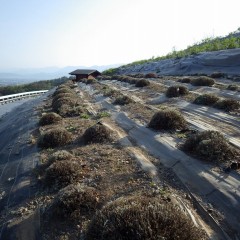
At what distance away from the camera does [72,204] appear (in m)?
8.18

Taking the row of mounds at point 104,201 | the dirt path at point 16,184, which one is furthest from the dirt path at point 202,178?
the dirt path at point 16,184

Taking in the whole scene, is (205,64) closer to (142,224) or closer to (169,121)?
(169,121)

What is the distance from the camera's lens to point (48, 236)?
→ 7.58 metres

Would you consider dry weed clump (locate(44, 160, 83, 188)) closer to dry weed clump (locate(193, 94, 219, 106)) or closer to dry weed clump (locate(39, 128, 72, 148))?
dry weed clump (locate(39, 128, 72, 148))

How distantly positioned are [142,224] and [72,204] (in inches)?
118

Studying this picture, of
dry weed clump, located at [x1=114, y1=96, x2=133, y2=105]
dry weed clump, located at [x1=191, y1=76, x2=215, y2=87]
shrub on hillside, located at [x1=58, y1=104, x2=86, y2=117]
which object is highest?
shrub on hillside, located at [x1=58, y1=104, x2=86, y2=117]

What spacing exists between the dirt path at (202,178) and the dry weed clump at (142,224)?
1.60 metres

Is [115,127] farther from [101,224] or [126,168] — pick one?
[101,224]

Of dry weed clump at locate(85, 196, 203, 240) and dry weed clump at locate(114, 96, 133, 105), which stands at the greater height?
dry weed clump at locate(85, 196, 203, 240)

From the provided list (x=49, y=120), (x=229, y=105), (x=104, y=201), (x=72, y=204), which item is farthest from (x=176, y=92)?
(x=72, y=204)

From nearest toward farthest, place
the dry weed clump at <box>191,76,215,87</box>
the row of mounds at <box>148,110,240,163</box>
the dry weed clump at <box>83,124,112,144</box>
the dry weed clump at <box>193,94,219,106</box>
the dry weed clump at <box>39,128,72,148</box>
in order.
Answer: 1. the row of mounds at <box>148,110,240,163</box>
2. the dry weed clump at <box>83,124,112,144</box>
3. the dry weed clump at <box>39,128,72,148</box>
4. the dry weed clump at <box>193,94,219,106</box>
5. the dry weed clump at <box>191,76,215,87</box>

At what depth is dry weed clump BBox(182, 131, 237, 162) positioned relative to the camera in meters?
10.2

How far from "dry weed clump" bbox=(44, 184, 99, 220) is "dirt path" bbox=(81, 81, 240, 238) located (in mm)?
2621

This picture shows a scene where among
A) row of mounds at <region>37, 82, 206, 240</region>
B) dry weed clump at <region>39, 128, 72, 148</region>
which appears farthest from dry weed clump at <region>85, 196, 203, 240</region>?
dry weed clump at <region>39, 128, 72, 148</region>
